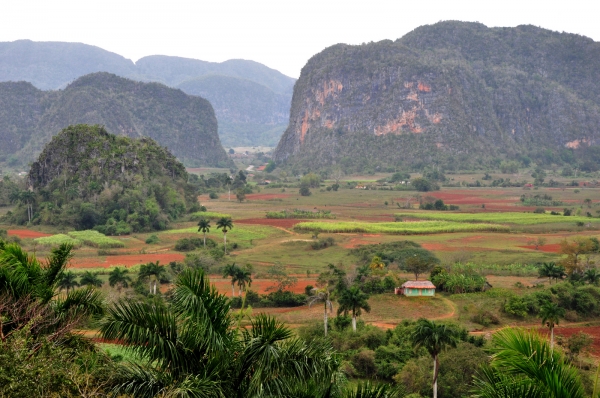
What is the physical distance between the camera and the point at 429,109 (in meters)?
159

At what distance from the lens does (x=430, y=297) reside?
118ft

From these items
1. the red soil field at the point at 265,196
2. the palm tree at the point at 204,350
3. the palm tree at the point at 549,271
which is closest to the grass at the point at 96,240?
the palm tree at the point at 549,271

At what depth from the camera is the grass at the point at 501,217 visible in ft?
227

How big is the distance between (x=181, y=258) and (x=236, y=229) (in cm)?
1567

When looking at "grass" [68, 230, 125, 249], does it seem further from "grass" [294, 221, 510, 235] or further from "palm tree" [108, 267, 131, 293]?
"palm tree" [108, 267, 131, 293]

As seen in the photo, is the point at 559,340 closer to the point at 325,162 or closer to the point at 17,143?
the point at 325,162

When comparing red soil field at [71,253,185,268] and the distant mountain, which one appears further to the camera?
the distant mountain

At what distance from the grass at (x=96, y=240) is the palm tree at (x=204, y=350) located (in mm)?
49662

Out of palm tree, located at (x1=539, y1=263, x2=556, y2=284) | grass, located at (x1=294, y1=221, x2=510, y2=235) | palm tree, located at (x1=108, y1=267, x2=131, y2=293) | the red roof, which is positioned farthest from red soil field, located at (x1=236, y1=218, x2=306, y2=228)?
palm tree, located at (x1=108, y1=267, x2=131, y2=293)

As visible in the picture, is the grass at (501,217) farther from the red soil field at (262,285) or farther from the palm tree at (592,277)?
the red soil field at (262,285)

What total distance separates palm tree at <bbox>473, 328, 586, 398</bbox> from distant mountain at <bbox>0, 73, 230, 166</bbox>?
163293 mm

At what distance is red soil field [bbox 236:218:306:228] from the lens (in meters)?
68.2

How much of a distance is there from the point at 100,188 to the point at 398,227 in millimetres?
35399

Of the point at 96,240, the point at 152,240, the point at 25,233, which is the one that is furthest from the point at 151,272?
the point at 25,233
